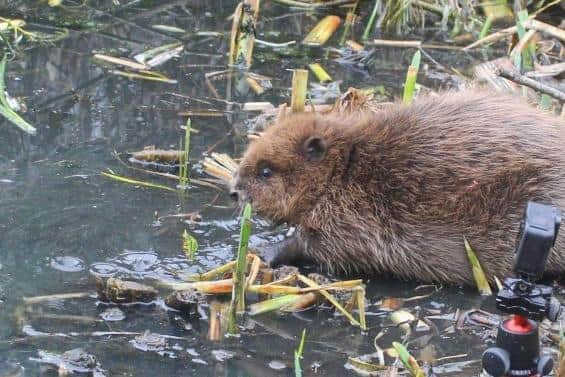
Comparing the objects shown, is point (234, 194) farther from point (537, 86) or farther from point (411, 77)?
point (537, 86)

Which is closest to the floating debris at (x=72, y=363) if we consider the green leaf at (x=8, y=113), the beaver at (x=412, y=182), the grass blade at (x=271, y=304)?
the grass blade at (x=271, y=304)

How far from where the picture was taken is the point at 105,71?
22.7 feet

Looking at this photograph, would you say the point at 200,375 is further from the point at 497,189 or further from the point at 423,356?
the point at 497,189

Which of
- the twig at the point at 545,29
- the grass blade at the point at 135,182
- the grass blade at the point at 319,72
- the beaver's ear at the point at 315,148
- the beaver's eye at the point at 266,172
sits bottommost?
the grass blade at the point at 135,182

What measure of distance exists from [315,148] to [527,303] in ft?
6.88

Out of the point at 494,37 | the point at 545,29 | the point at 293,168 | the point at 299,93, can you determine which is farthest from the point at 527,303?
the point at 494,37

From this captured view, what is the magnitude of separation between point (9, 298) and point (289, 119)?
1758mm

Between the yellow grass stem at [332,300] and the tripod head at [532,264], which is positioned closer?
the tripod head at [532,264]

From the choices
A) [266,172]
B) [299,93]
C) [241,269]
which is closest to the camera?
[241,269]

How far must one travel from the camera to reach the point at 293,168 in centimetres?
506

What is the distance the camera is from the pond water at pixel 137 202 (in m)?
3.90

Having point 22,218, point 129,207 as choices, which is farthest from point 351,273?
point 22,218

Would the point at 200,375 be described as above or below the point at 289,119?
below

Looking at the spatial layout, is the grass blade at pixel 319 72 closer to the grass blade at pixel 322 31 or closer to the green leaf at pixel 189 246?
the grass blade at pixel 322 31
